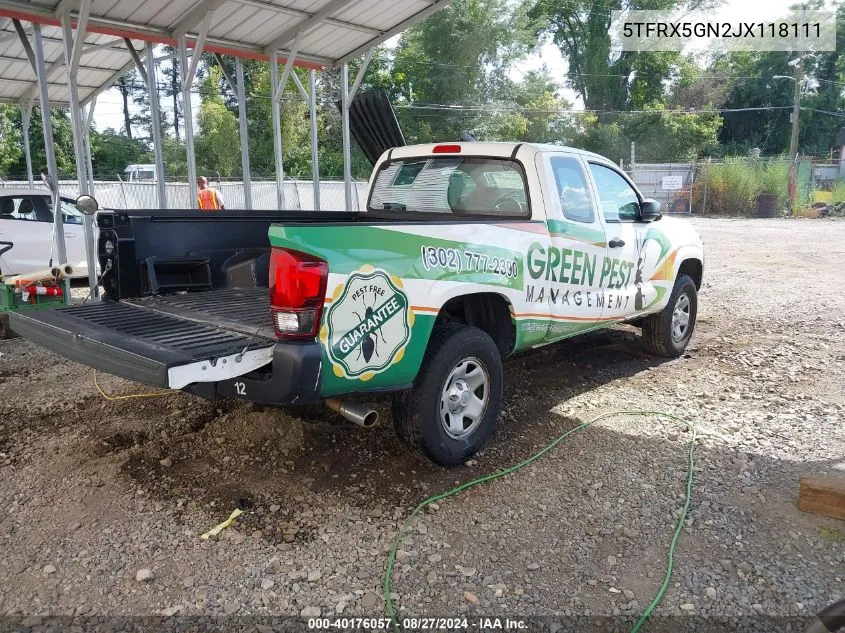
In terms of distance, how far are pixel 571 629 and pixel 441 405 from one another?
144 centimetres

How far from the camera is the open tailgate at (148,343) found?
2.86 m

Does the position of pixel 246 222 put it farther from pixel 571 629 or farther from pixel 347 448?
pixel 571 629

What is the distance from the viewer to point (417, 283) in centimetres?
345

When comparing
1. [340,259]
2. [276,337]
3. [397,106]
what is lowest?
[276,337]

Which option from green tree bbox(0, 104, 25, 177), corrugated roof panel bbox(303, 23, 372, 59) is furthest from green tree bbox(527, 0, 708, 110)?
corrugated roof panel bbox(303, 23, 372, 59)

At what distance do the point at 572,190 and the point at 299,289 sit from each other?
2580 mm

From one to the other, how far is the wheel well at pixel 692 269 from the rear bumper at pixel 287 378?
15.1 ft

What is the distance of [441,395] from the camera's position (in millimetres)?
3732

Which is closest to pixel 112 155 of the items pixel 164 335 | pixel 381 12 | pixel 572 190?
pixel 381 12

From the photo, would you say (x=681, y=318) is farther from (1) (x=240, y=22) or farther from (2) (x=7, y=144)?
(2) (x=7, y=144)

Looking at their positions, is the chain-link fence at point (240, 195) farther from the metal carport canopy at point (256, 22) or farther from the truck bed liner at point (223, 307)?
the truck bed liner at point (223, 307)

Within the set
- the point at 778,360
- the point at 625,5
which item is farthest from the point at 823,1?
the point at 778,360

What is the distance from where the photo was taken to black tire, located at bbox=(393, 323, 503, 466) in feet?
11.9

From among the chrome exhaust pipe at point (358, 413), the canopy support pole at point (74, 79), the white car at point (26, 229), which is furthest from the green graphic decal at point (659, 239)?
the white car at point (26, 229)
